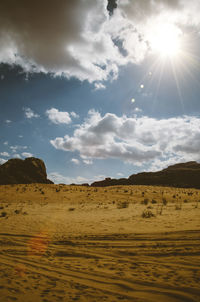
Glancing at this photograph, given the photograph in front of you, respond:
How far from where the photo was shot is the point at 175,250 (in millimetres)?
5316

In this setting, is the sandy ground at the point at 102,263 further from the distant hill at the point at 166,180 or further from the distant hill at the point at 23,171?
the distant hill at the point at 166,180

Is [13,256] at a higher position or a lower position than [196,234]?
lower

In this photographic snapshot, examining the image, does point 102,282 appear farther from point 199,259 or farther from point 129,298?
point 199,259

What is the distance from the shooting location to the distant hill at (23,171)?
38094mm

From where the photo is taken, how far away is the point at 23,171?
40.7m

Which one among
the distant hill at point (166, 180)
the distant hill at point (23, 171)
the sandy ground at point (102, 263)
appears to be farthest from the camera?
the distant hill at point (166, 180)

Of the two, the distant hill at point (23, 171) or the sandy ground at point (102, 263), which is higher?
the distant hill at point (23, 171)

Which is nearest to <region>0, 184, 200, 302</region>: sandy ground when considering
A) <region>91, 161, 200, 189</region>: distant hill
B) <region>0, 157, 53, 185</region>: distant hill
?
<region>0, 157, 53, 185</region>: distant hill

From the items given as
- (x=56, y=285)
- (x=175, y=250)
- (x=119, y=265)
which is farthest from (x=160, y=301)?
(x=175, y=250)

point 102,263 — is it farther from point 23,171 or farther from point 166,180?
point 166,180

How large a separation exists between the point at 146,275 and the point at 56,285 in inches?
76.0

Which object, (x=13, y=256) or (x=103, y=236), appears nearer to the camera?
(x=13, y=256)

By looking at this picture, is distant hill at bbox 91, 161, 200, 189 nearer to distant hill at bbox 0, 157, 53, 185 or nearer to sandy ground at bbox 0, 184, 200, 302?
distant hill at bbox 0, 157, 53, 185

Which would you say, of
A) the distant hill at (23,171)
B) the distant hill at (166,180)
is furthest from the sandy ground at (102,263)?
the distant hill at (166,180)
